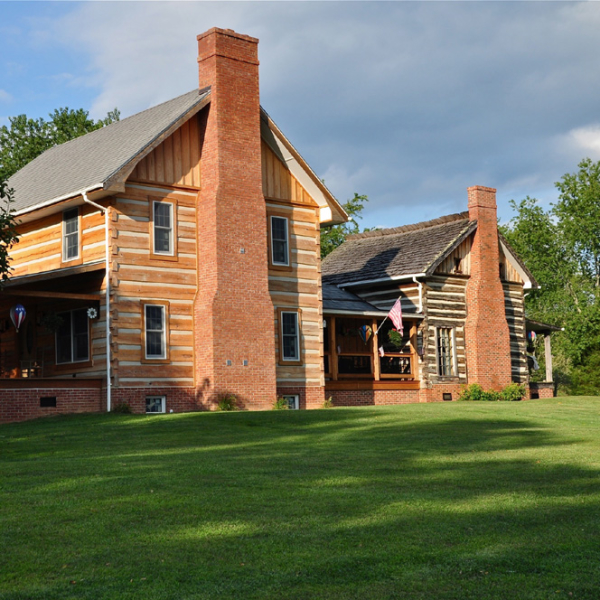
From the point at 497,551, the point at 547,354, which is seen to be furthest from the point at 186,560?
the point at 547,354

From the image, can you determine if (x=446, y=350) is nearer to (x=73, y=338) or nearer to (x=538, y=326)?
(x=538, y=326)

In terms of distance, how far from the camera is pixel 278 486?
12.1 m

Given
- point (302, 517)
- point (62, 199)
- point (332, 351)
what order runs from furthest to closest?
1. point (332, 351)
2. point (62, 199)
3. point (302, 517)

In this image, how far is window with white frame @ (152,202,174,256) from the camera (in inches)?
1051

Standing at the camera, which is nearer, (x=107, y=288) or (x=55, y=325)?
(x=107, y=288)

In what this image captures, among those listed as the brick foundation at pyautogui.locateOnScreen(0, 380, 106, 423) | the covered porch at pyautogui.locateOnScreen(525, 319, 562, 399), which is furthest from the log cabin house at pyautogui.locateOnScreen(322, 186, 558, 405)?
the brick foundation at pyautogui.locateOnScreen(0, 380, 106, 423)

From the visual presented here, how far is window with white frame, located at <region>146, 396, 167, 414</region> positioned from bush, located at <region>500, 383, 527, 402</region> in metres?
15.4

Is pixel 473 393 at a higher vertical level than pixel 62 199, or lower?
lower

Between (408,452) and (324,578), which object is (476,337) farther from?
(324,578)

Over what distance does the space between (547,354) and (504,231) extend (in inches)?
1088

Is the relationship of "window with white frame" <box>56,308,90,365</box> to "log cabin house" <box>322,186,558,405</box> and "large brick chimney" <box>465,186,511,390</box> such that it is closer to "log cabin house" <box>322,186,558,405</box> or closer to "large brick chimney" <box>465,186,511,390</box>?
"log cabin house" <box>322,186,558,405</box>

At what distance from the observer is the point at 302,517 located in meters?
10.2

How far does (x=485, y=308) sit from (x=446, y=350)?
2332 millimetres

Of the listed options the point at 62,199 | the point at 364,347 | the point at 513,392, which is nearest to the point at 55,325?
the point at 62,199
